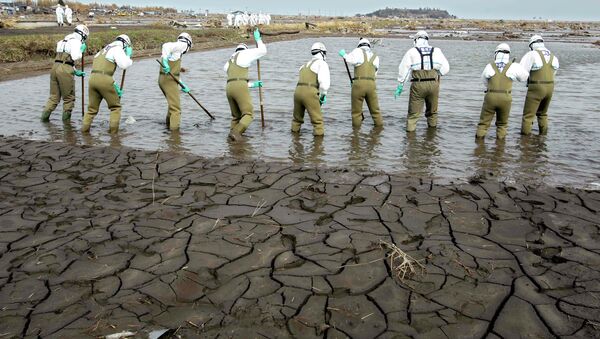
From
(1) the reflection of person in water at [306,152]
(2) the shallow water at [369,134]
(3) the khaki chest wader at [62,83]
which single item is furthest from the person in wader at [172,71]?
(1) the reflection of person in water at [306,152]

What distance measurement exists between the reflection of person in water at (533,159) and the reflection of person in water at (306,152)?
3475mm

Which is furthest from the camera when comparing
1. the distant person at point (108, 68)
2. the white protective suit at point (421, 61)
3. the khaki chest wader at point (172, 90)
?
the khaki chest wader at point (172, 90)

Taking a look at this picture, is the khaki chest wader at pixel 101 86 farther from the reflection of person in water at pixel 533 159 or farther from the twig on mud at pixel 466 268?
the reflection of person in water at pixel 533 159

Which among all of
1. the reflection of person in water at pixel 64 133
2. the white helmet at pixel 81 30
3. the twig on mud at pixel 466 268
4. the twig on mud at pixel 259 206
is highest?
the white helmet at pixel 81 30

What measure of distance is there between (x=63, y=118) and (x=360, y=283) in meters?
9.60

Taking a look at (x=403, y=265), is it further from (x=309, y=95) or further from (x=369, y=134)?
(x=369, y=134)

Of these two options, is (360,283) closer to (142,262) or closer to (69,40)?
(142,262)

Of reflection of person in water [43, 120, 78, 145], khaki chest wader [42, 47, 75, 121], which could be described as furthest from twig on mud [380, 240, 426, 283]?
khaki chest wader [42, 47, 75, 121]

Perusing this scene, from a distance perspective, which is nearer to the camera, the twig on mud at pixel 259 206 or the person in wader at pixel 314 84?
the twig on mud at pixel 259 206

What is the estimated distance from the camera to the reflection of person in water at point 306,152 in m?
8.84

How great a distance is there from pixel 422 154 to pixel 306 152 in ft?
7.24

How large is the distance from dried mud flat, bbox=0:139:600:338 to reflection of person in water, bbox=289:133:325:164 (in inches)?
45.2

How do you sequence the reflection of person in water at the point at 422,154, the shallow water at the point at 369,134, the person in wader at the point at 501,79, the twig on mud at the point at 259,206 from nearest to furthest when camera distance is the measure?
the twig on mud at the point at 259,206 → the reflection of person in water at the point at 422,154 → the shallow water at the point at 369,134 → the person in wader at the point at 501,79

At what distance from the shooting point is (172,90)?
10.6 meters
